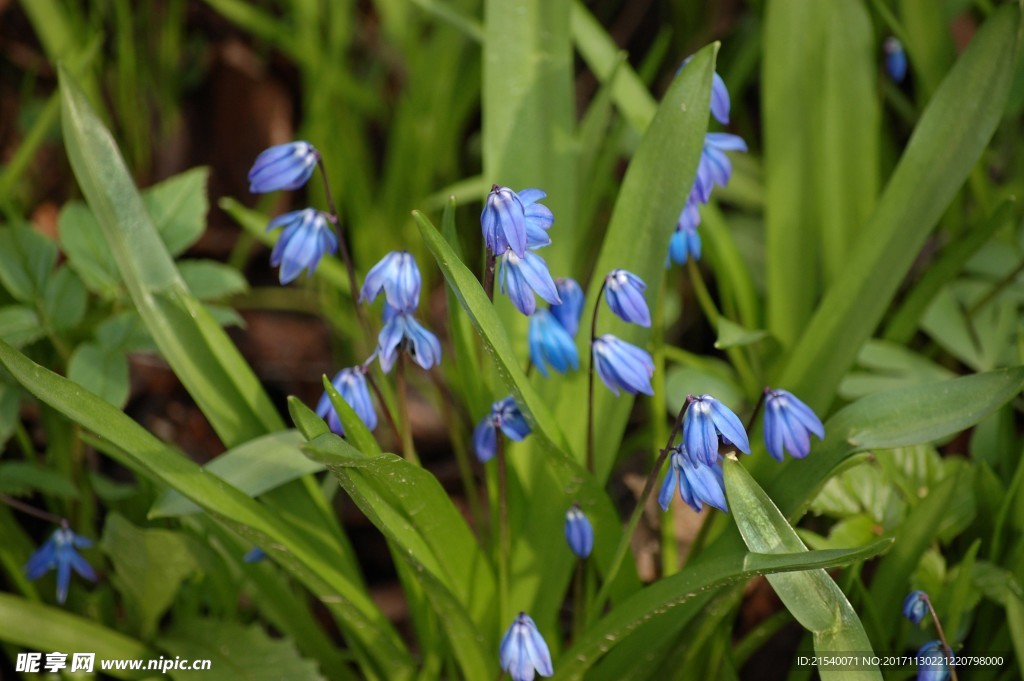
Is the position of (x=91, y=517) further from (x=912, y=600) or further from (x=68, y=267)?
(x=912, y=600)

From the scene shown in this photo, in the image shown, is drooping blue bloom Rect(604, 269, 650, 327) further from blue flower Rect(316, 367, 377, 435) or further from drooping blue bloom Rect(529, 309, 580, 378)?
blue flower Rect(316, 367, 377, 435)

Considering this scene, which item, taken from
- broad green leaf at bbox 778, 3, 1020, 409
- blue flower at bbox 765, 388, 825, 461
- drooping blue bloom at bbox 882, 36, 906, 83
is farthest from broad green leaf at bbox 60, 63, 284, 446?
drooping blue bloom at bbox 882, 36, 906, 83

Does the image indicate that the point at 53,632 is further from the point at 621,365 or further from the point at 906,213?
the point at 906,213

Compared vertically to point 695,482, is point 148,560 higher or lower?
lower

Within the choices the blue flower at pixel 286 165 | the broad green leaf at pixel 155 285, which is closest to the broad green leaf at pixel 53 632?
the broad green leaf at pixel 155 285

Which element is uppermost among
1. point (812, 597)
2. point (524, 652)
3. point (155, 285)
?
point (155, 285)

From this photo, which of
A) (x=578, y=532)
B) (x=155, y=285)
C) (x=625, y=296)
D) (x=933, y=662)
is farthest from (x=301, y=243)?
(x=933, y=662)
